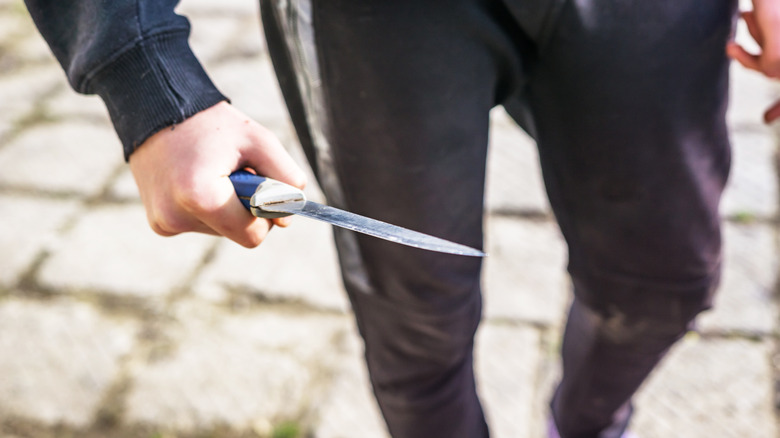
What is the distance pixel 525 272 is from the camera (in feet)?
5.59

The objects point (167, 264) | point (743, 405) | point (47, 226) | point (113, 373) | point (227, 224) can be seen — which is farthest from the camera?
point (47, 226)

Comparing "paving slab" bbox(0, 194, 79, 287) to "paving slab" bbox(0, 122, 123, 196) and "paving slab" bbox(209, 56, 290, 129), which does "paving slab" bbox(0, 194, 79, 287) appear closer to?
"paving slab" bbox(0, 122, 123, 196)

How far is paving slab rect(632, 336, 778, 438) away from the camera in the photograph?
1.31m

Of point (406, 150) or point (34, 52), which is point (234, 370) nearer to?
point (406, 150)

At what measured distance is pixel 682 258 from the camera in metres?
0.85

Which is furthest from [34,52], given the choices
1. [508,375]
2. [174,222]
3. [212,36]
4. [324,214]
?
[324,214]

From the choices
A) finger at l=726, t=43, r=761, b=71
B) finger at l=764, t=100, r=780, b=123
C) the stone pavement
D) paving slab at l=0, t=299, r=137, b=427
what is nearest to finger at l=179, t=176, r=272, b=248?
finger at l=726, t=43, r=761, b=71

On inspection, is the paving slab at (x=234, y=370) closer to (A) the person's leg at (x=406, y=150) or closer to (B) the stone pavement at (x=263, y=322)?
(B) the stone pavement at (x=263, y=322)

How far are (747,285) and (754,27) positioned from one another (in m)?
0.97

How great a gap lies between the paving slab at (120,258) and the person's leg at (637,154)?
1182 millimetres

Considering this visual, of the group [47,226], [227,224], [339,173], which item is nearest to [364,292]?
[339,173]

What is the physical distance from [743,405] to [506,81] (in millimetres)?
955

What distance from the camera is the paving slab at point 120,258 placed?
5.74ft

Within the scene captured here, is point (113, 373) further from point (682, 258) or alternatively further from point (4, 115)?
point (4, 115)
